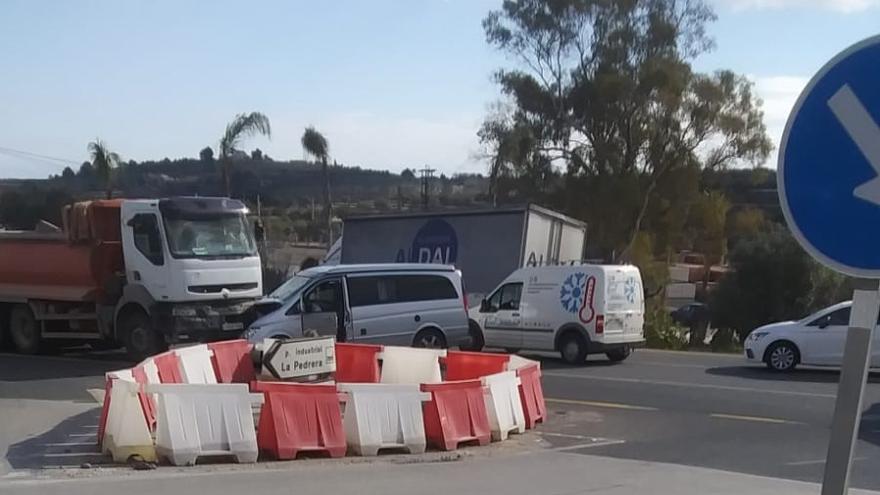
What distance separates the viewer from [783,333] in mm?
21734

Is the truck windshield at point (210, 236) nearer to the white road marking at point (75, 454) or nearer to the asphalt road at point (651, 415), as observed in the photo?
the asphalt road at point (651, 415)

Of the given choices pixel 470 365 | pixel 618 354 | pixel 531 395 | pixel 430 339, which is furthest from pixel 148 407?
pixel 618 354

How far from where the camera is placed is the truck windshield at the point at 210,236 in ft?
69.1

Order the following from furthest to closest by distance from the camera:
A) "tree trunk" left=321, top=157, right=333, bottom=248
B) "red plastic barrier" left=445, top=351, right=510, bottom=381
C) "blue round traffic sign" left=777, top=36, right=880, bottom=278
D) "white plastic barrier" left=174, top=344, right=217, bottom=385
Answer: "tree trunk" left=321, top=157, right=333, bottom=248 → "red plastic barrier" left=445, top=351, right=510, bottom=381 → "white plastic barrier" left=174, top=344, right=217, bottom=385 → "blue round traffic sign" left=777, top=36, right=880, bottom=278

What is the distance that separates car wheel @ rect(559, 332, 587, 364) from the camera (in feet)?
76.2

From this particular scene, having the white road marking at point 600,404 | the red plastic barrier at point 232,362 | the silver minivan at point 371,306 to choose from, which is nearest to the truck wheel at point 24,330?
the silver minivan at point 371,306

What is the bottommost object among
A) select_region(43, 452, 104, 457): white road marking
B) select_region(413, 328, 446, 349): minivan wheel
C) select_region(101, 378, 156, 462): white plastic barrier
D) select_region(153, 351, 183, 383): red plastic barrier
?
select_region(43, 452, 104, 457): white road marking

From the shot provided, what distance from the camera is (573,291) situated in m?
23.5

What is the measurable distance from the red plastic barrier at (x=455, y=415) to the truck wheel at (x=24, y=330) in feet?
44.2

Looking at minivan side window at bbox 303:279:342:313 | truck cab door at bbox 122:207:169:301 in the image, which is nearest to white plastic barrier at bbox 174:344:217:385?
minivan side window at bbox 303:279:342:313

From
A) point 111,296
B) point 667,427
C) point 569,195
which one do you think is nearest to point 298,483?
point 667,427

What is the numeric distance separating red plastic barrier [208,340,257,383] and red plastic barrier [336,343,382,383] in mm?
1329

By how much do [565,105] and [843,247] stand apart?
44593mm

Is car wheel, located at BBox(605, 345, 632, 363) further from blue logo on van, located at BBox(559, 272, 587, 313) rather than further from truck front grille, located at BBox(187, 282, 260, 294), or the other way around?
truck front grille, located at BBox(187, 282, 260, 294)
